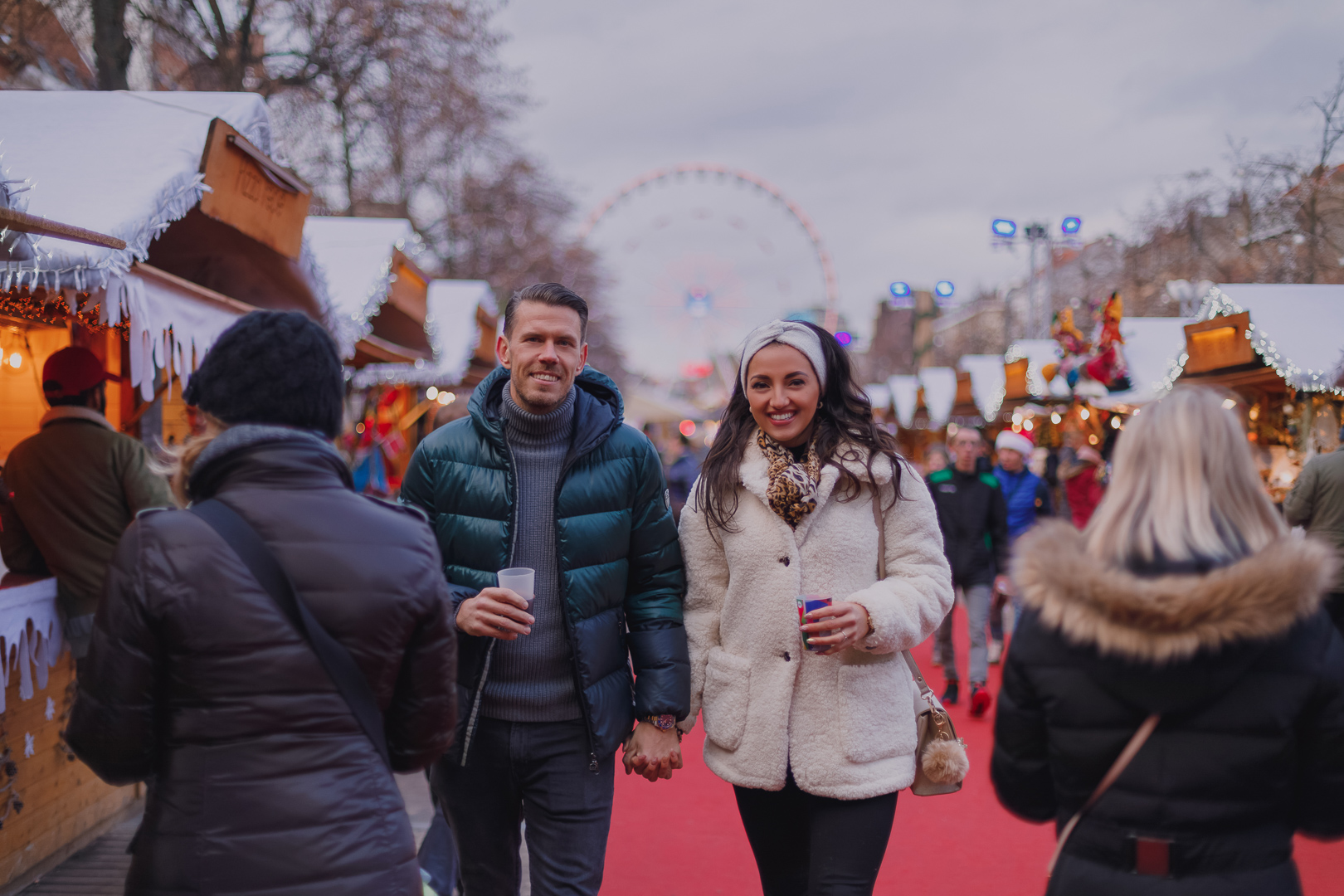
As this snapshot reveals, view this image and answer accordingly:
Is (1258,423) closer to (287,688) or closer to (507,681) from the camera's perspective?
(507,681)

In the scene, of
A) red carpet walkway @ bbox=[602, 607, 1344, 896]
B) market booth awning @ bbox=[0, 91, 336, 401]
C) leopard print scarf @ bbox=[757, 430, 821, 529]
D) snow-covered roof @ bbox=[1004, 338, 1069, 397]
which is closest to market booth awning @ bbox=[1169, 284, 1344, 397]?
snow-covered roof @ bbox=[1004, 338, 1069, 397]

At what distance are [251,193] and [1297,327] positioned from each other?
27.6ft

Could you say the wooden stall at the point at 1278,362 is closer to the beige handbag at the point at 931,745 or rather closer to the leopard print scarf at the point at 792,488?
the beige handbag at the point at 931,745

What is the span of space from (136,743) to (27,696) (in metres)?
2.25

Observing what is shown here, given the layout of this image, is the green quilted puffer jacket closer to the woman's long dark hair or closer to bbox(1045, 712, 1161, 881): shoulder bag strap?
the woman's long dark hair

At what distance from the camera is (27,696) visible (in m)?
3.37

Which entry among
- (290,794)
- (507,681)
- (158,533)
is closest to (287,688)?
(290,794)

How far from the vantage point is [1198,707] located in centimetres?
163

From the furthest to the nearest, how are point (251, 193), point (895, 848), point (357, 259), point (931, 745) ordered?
point (357, 259), point (251, 193), point (895, 848), point (931, 745)

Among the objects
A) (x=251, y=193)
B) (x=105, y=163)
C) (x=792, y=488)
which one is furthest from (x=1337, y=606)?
(x=105, y=163)

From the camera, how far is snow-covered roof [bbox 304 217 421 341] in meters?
6.67

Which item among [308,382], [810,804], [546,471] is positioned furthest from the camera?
[546,471]

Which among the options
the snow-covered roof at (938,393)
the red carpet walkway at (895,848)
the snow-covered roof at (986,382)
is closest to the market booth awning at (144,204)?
the red carpet walkway at (895,848)

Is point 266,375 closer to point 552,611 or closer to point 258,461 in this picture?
point 258,461
